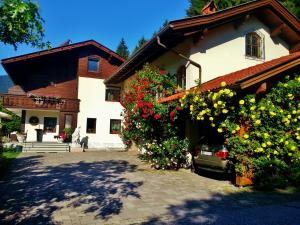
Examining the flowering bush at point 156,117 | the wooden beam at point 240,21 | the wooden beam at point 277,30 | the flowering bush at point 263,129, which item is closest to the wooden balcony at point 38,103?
the flowering bush at point 156,117

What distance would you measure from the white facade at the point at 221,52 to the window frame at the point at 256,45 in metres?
0.13

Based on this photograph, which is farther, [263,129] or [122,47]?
[122,47]

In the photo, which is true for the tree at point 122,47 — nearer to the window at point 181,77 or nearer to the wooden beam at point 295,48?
the wooden beam at point 295,48

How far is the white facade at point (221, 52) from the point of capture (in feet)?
42.4

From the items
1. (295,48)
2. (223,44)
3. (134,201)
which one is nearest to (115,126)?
(223,44)

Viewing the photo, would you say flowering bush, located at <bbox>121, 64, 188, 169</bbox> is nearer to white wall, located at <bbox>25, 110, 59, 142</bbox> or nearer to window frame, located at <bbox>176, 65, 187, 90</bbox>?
window frame, located at <bbox>176, 65, 187, 90</bbox>

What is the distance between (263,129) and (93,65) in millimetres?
18730

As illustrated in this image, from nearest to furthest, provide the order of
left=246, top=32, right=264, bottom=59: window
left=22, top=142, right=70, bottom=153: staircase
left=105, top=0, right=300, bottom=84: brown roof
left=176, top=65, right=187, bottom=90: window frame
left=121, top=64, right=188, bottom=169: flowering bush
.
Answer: left=105, top=0, right=300, bottom=84: brown roof
left=121, top=64, right=188, bottom=169: flowering bush
left=176, top=65, right=187, bottom=90: window frame
left=246, top=32, right=264, bottom=59: window
left=22, top=142, right=70, bottom=153: staircase

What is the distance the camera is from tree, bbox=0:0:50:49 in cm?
318

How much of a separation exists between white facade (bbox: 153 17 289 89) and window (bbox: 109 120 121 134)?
1106 cm

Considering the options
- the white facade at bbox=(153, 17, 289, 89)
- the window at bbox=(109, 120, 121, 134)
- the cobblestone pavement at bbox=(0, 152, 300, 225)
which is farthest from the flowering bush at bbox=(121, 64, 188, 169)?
the window at bbox=(109, 120, 121, 134)

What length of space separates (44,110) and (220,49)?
15836 millimetres

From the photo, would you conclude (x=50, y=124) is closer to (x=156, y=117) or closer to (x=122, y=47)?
(x=156, y=117)

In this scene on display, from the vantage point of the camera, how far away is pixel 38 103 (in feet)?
75.7
